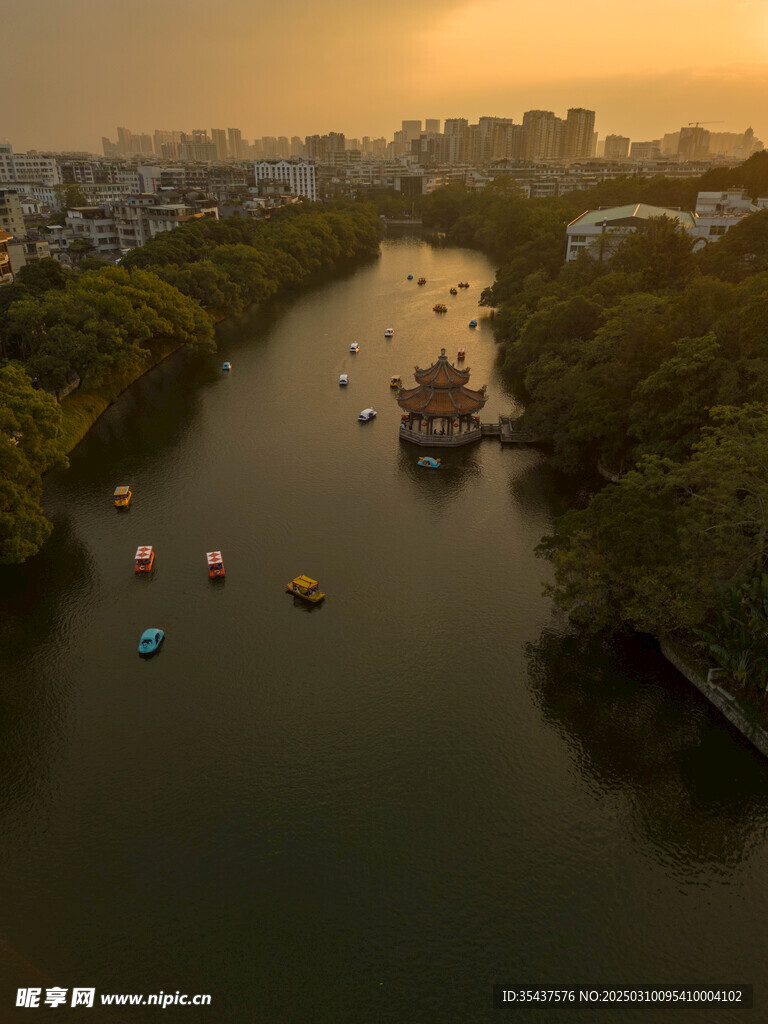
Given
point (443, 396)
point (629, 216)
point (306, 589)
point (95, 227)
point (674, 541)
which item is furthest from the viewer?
Result: point (95, 227)

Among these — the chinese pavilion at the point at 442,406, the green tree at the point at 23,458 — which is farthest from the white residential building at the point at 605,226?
the green tree at the point at 23,458

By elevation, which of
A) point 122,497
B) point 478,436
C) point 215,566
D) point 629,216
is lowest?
point 215,566

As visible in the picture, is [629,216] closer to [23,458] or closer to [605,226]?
[605,226]

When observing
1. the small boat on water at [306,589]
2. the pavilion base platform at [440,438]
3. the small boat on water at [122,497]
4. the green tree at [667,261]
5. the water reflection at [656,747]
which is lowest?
the water reflection at [656,747]

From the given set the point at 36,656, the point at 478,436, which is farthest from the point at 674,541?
the point at 36,656

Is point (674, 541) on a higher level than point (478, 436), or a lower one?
higher

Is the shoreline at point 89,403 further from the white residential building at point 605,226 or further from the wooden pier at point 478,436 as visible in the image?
the white residential building at point 605,226
